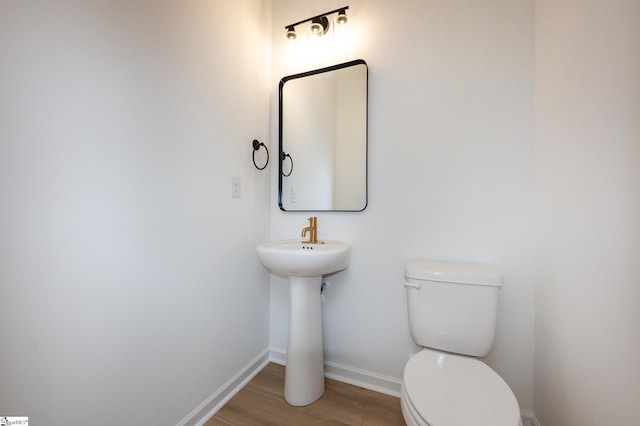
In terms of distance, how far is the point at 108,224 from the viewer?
828 mm

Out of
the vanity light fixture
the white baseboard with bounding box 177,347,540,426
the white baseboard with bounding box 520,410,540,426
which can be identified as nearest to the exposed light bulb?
the vanity light fixture

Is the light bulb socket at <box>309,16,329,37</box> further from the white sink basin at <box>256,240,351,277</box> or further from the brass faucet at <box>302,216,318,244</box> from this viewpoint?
the white sink basin at <box>256,240,351,277</box>

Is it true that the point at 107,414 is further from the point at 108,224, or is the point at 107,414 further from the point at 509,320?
the point at 509,320

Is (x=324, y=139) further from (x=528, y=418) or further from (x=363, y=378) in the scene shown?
(x=528, y=418)

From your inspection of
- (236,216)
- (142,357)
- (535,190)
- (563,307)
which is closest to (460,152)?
(535,190)

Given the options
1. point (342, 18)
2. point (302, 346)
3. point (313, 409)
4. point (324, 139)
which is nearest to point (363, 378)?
point (313, 409)

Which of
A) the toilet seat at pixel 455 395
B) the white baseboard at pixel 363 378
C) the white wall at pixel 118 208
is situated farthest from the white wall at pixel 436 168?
the white wall at pixel 118 208

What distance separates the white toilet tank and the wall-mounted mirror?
0.55 m

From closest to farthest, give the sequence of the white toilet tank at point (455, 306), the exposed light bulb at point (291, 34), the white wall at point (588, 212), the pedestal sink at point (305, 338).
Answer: the white wall at point (588, 212), the white toilet tank at point (455, 306), the pedestal sink at point (305, 338), the exposed light bulb at point (291, 34)

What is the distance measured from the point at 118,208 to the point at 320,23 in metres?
1.47

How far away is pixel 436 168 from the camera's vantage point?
1.29 metres

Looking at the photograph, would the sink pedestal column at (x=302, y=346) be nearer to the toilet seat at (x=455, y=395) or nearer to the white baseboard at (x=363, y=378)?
the white baseboard at (x=363, y=378)

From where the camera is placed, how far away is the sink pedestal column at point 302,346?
129 cm

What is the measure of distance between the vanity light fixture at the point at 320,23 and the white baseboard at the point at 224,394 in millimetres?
2052
